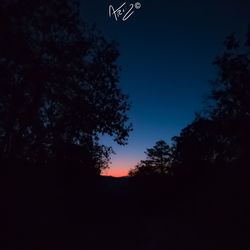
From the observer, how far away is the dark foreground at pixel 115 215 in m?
12.1

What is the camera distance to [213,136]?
33.4m

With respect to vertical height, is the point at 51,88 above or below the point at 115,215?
above

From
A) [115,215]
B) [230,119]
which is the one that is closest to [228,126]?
[230,119]

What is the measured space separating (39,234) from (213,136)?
2457cm

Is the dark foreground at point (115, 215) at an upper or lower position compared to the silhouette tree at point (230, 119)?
lower

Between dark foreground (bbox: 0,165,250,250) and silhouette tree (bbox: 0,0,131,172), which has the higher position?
silhouette tree (bbox: 0,0,131,172)

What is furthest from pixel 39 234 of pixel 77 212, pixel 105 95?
pixel 105 95

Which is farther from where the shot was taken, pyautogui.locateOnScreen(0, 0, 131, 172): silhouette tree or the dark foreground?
pyautogui.locateOnScreen(0, 0, 131, 172): silhouette tree

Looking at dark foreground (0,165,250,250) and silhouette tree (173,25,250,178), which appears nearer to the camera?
dark foreground (0,165,250,250)

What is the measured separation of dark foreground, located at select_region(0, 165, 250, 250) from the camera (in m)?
12.1

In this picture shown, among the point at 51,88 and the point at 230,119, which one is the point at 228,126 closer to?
the point at 230,119

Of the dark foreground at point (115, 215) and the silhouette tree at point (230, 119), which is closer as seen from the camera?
the dark foreground at point (115, 215)

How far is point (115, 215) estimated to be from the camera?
1967cm

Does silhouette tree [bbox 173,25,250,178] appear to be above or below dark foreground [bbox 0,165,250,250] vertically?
above
